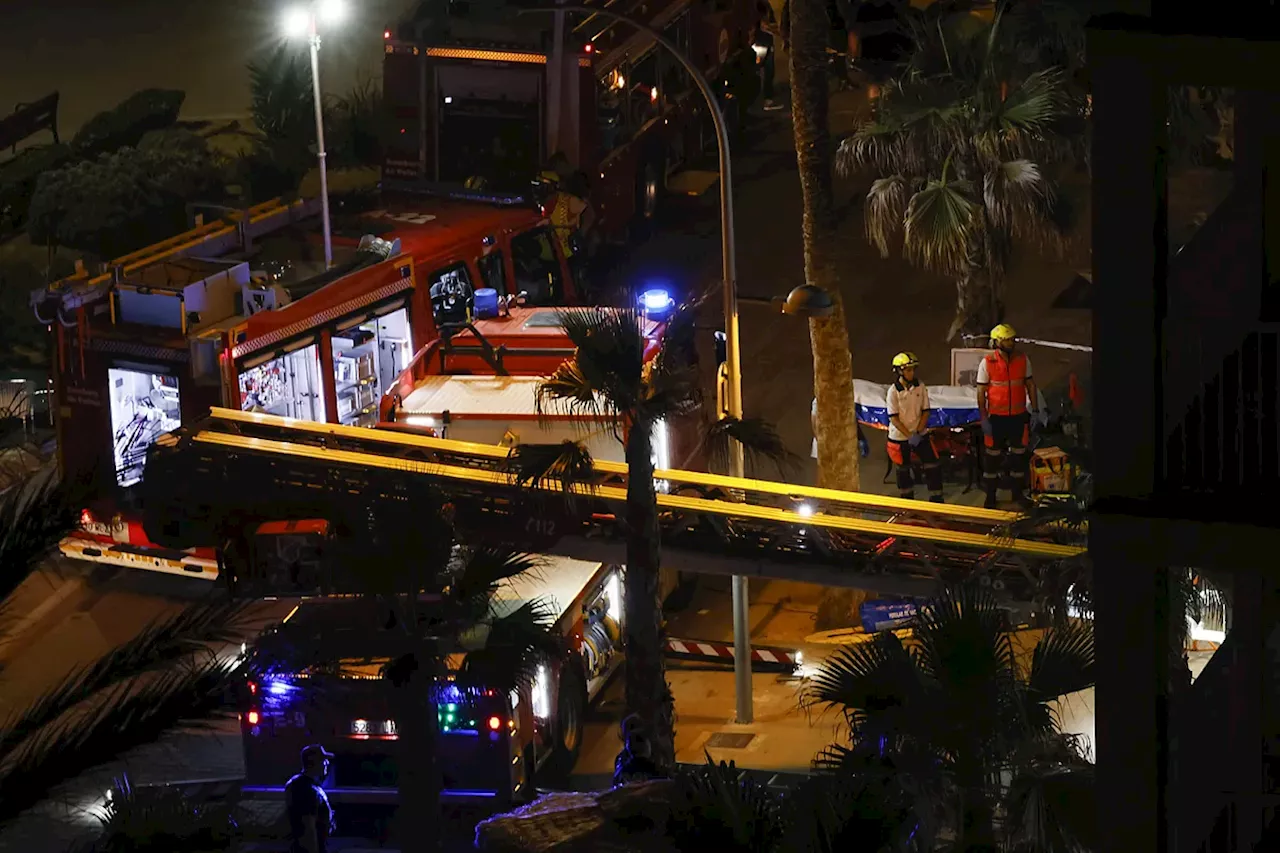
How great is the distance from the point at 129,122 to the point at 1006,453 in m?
17.8

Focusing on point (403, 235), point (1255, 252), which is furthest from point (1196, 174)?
point (1255, 252)

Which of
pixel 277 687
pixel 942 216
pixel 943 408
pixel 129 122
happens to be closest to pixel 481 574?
pixel 277 687

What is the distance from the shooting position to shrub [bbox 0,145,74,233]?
3020 cm

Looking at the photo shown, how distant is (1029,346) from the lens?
82.2 feet

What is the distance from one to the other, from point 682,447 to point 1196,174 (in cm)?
1227

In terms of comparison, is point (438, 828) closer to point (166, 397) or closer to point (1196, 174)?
point (166, 397)

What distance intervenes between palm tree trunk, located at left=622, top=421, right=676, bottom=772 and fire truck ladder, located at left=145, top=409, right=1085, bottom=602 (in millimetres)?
603

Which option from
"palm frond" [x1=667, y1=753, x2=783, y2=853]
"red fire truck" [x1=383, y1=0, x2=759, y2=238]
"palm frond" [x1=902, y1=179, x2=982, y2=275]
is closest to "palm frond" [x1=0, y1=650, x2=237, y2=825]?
"palm frond" [x1=667, y1=753, x2=783, y2=853]

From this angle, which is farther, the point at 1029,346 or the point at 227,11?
the point at 227,11

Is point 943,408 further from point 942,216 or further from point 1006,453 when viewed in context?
point 942,216

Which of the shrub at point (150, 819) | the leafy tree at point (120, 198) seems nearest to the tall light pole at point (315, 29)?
the leafy tree at point (120, 198)

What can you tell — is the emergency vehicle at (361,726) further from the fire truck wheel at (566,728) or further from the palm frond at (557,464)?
the palm frond at (557,464)

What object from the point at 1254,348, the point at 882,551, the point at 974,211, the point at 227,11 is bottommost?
the point at 882,551

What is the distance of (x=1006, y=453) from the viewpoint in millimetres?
19781
